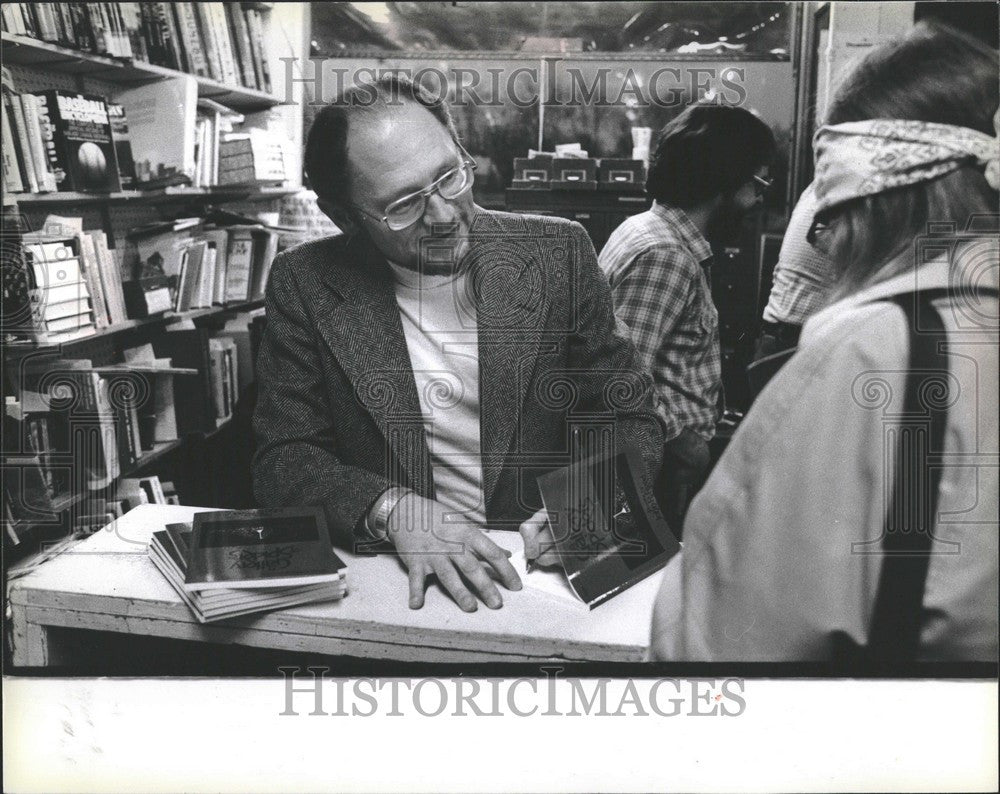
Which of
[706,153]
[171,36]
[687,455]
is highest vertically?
[171,36]

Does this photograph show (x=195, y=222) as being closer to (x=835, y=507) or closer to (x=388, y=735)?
(x=388, y=735)

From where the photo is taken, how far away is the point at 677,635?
3.74 ft

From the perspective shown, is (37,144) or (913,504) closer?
(913,504)

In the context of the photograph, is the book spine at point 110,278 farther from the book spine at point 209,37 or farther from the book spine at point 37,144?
the book spine at point 209,37

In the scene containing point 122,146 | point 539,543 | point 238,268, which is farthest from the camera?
point 238,268

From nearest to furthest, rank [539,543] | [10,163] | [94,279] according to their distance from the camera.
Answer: [539,543], [10,163], [94,279]

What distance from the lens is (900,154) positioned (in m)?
1.06

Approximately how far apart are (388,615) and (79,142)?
1480 millimetres

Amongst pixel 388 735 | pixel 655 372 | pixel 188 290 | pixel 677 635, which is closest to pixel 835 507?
pixel 677 635

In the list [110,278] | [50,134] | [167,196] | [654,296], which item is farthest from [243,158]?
[654,296]

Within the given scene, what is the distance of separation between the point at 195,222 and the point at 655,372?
1692 mm

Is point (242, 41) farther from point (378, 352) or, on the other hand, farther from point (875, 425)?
point (875, 425)

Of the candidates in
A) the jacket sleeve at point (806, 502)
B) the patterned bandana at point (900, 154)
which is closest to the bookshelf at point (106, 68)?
the patterned bandana at point (900, 154)

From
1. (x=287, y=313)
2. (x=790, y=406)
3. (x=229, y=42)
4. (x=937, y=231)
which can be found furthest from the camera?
(x=229, y=42)
